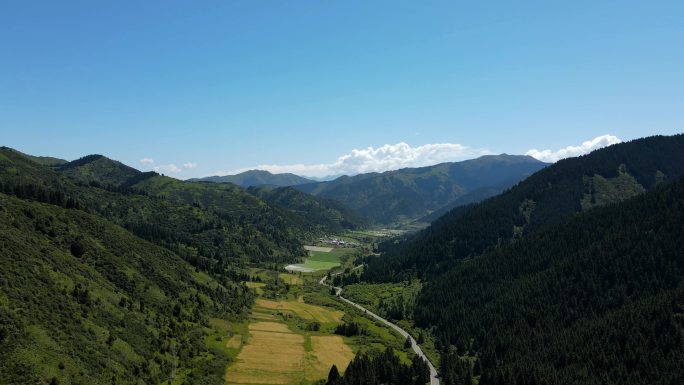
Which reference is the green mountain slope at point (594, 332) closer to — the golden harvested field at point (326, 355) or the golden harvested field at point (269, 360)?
the golden harvested field at point (326, 355)

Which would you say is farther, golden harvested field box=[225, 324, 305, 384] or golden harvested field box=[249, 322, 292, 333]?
golden harvested field box=[249, 322, 292, 333]

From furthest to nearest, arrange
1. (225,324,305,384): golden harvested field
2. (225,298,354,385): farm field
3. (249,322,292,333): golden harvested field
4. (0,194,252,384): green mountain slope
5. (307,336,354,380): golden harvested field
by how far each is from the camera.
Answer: (249,322,292,333): golden harvested field, (307,336,354,380): golden harvested field, (225,298,354,385): farm field, (225,324,305,384): golden harvested field, (0,194,252,384): green mountain slope

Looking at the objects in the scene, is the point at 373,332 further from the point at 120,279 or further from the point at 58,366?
the point at 58,366

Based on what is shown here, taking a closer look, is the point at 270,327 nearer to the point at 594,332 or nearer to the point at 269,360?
the point at 269,360

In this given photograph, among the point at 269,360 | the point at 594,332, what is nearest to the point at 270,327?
the point at 269,360

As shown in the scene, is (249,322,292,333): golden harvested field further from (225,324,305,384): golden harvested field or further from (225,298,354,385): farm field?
(225,324,305,384): golden harvested field

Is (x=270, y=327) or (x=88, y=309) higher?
(x=88, y=309)

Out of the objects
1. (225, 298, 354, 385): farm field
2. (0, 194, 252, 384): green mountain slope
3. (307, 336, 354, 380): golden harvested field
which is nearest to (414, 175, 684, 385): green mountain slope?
(307, 336, 354, 380): golden harvested field
